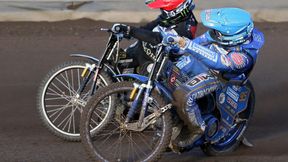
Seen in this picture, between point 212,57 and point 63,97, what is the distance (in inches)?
74.0

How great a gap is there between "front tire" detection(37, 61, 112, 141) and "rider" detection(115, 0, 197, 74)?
494 millimetres

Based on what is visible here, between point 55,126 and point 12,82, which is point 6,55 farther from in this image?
point 55,126

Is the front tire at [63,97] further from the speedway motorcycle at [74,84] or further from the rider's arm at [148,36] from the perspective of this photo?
the rider's arm at [148,36]

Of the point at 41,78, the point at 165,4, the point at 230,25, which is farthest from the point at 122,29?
the point at 41,78

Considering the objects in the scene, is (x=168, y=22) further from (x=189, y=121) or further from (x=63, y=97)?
(x=189, y=121)

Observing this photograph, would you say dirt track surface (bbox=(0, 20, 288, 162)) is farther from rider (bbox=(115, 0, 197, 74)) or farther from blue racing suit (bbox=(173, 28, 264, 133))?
rider (bbox=(115, 0, 197, 74))

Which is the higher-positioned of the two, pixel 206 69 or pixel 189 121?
pixel 206 69

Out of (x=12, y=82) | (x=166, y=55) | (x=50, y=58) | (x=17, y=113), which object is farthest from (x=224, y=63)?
(x=50, y=58)

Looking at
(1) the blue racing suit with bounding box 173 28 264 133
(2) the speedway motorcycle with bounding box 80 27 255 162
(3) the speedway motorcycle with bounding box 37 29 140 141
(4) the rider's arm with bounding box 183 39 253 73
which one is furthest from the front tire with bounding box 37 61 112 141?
(4) the rider's arm with bounding box 183 39 253 73

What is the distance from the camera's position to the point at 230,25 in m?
6.49

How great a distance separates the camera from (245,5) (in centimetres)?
1195

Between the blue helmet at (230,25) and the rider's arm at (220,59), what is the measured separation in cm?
17

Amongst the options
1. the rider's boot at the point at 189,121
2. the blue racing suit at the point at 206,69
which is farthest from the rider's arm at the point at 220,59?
the rider's boot at the point at 189,121

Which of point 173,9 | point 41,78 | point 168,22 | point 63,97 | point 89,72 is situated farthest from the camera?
point 41,78
